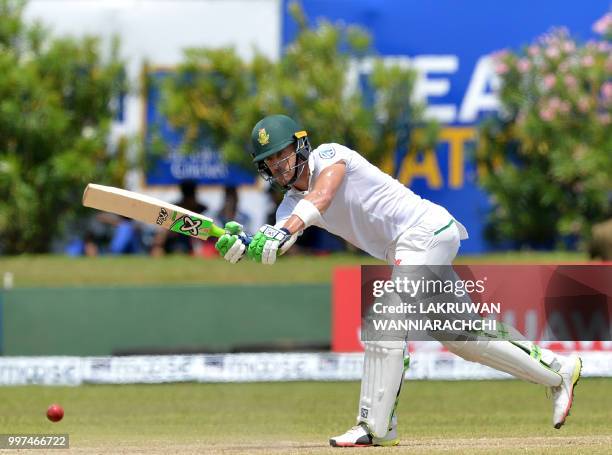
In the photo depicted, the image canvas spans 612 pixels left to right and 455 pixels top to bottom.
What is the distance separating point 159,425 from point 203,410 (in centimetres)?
113

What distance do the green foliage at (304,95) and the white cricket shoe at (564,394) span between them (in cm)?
892

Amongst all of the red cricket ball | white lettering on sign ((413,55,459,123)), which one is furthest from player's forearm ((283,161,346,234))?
white lettering on sign ((413,55,459,123))

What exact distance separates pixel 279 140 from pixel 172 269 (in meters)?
7.80

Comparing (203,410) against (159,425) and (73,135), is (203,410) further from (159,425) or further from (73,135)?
(73,135)

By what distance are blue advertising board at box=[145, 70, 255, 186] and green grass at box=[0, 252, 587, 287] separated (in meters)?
2.02

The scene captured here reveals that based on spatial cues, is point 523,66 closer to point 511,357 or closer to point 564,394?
point 564,394

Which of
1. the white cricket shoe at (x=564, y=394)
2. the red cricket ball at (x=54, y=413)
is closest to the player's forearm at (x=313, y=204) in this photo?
the white cricket shoe at (x=564, y=394)

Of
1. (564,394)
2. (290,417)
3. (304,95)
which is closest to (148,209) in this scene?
(564,394)

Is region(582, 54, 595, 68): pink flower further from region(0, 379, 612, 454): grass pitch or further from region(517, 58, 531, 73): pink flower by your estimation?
region(0, 379, 612, 454): grass pitch

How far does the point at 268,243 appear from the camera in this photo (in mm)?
6691

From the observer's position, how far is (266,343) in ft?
42.5

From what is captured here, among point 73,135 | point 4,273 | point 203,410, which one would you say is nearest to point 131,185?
point 73,135

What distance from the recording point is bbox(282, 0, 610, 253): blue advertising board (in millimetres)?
16609

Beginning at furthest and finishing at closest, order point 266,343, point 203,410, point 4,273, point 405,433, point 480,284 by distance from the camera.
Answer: point 4,273, point 266,343, point 203,410, point 405,433, point 480,284
